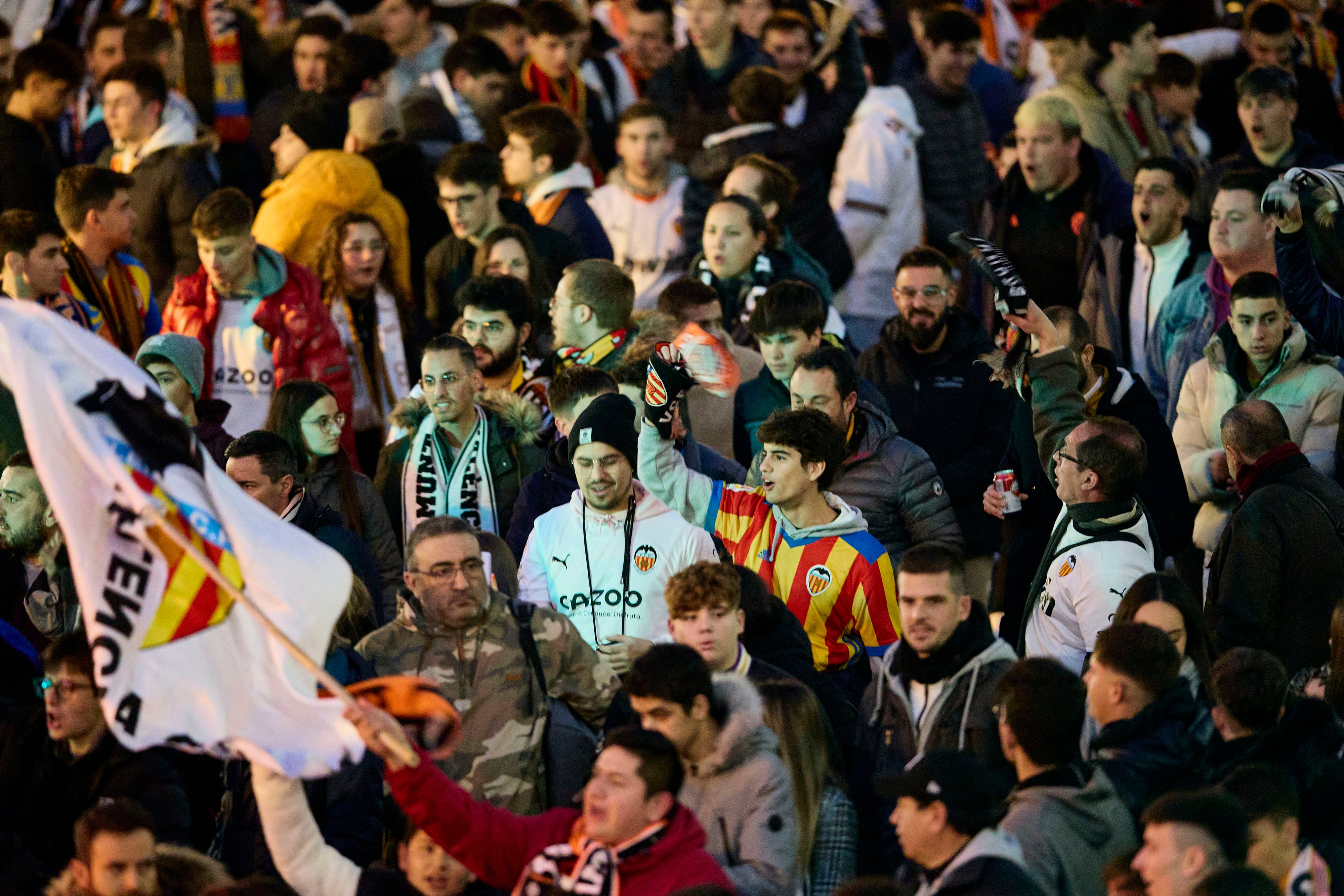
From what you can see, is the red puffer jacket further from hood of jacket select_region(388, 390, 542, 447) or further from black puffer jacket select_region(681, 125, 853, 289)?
black puffer jacket select_region(681, 125, 853, 289)

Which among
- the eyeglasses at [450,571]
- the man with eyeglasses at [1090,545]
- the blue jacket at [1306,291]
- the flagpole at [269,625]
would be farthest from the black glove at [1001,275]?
the flagpole at [269,625]

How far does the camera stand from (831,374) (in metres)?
7.72

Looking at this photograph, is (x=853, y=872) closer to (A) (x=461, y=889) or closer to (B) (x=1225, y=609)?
(A) (x=461, y=889)

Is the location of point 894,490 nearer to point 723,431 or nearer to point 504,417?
point 723,431

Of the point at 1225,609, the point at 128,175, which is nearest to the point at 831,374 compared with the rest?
the point at 1225,609

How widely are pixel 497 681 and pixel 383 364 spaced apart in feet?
12.2

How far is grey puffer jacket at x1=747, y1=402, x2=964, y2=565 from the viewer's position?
770 cm

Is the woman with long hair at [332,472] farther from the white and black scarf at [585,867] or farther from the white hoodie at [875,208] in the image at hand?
the white hoodie at [875,208]

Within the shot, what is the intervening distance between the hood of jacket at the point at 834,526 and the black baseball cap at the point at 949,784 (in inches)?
72.8

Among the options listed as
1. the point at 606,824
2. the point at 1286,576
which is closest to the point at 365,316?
the point at 1286,576

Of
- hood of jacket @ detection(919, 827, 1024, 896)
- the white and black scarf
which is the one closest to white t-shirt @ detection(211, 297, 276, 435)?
the white and black scarf

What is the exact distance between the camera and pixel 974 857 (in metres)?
5.06

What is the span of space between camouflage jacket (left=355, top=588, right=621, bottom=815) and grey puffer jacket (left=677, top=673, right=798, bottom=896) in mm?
814

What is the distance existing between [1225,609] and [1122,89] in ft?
18.0
